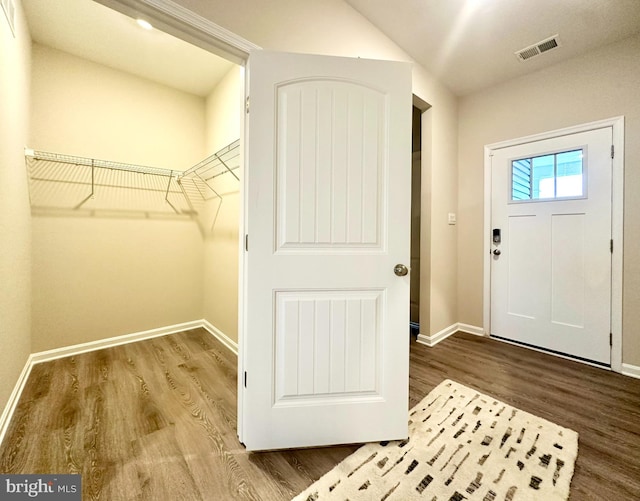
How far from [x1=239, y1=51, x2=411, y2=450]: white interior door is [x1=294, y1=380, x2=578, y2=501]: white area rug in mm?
132

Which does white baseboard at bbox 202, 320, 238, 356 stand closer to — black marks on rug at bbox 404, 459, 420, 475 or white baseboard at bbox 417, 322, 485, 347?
black marks on rug at bbox 404, 459, 420, 475

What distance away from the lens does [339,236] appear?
1354 mm

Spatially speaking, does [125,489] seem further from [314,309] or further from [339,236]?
[339,236]

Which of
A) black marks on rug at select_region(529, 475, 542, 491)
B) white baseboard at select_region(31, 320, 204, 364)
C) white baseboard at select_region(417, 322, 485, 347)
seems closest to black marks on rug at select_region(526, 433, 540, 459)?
black marks on rug at select_region(529, 475, 542, 491)

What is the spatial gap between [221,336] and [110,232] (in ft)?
5.05

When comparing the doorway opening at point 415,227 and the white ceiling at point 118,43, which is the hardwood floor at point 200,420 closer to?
the doorway opening at point 415,227

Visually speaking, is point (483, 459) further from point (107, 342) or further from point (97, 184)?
point (97, 184)

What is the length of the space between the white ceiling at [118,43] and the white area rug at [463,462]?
3.31 m

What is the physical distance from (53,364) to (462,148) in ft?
15.1

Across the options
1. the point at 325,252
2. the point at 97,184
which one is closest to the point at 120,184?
the point at 97,184

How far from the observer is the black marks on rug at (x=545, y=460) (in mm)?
1245

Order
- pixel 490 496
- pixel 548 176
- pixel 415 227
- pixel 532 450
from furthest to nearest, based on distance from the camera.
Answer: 1. pixel 415 227
2. pixel 548 176
3. pixel 532 450
4. pixel 490 496

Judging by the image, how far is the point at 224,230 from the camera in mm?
2775

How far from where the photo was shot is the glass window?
2365mm
